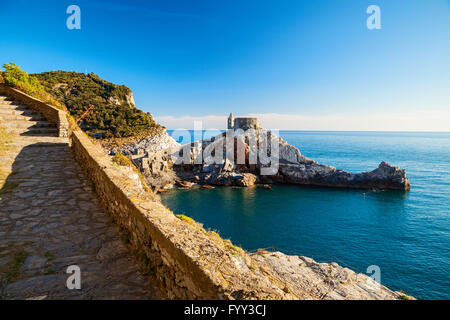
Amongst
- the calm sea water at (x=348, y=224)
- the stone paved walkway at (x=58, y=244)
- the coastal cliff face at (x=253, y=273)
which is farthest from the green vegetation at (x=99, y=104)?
the stone paved walkway at (x=58, y=244)

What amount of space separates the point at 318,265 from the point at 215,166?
124ft

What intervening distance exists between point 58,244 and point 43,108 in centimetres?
1178

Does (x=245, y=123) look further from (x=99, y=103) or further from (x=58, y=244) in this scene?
(x=58, y=244)

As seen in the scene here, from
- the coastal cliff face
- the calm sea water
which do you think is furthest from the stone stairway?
the calm sea water

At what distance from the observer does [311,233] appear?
26.9m

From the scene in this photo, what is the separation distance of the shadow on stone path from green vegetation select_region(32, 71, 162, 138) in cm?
4557

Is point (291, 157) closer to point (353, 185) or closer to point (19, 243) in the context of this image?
point (353, 185)

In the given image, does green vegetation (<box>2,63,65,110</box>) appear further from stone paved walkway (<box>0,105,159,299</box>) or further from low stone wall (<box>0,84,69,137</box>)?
stone paved walkway (<box>0,105,159,299</box>)

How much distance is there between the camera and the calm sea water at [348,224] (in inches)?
807

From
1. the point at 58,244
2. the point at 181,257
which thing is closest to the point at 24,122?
the point at 58,244

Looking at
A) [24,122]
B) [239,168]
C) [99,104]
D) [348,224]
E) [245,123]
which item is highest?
[99,104]

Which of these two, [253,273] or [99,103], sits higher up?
[99,103]

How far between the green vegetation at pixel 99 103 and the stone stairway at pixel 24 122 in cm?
3576

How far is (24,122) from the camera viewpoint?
10.4m
